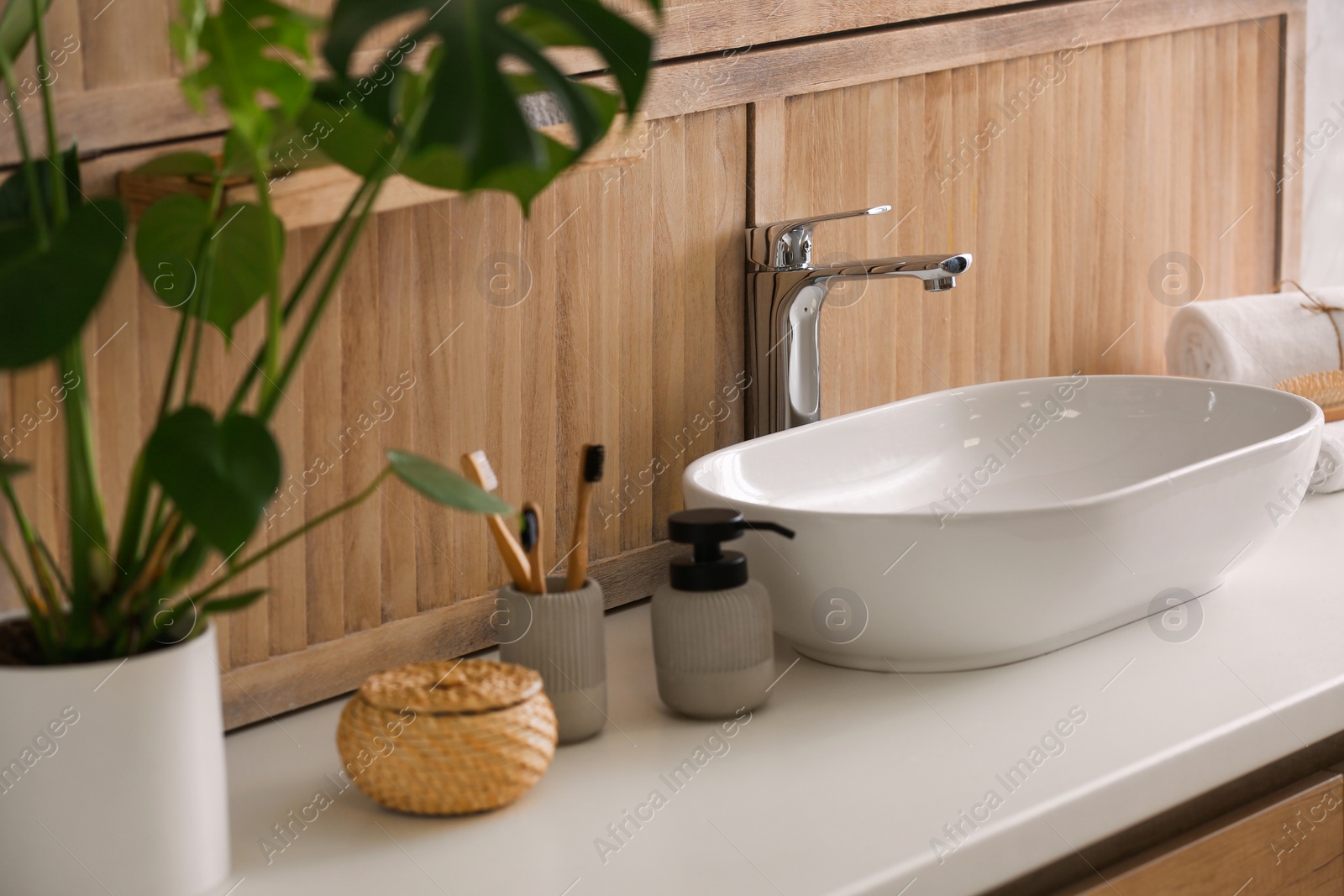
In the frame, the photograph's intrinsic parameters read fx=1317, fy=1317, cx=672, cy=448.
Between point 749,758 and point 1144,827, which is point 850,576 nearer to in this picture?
point 749,758

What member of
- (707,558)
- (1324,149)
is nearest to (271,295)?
(707,558)

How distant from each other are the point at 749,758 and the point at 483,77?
53cm

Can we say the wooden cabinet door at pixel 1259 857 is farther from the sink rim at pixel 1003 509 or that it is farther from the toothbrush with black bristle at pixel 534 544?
the toothbrush with black bristle at pixel 534 544

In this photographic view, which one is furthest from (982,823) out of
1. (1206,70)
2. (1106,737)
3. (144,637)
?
(1206,70)

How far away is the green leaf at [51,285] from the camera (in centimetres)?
48

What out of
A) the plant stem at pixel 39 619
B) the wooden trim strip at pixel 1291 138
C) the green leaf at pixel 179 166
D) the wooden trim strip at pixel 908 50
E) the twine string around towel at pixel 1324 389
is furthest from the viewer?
the wooden trim strip at pixel 1291 138

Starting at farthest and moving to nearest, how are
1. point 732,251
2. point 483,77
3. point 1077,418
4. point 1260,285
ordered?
point 1260,285 < point 1077,418 < point 732,251 < point 483,77

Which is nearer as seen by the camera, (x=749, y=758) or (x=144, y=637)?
(x=144, y=637)

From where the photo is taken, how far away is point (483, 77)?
454 mm

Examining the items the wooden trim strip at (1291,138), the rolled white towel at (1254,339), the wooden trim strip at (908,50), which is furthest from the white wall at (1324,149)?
the rolled white towel at (1254,339)

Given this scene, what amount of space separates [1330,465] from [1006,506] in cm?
42

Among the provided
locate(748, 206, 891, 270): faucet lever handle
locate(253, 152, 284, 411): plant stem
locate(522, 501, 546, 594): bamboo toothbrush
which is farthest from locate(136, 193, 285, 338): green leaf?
locate(748, 206, 891, 270): faucet lever handle

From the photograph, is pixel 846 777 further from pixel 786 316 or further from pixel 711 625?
pixel 786 316

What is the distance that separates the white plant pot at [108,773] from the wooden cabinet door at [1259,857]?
51 centimetres
